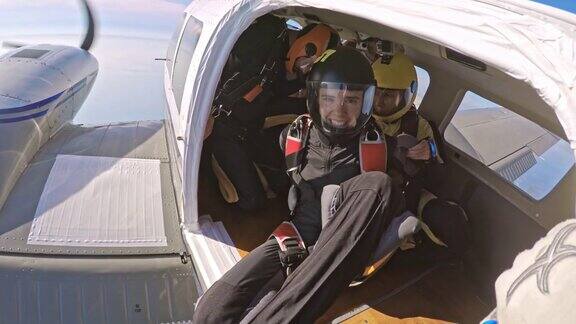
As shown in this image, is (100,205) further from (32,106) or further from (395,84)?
(395,84)

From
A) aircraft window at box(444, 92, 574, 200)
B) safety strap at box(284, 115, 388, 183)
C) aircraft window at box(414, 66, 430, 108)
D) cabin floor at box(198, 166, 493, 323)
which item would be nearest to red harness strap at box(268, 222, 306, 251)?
safety strap at box(284, 115, 388, 183)

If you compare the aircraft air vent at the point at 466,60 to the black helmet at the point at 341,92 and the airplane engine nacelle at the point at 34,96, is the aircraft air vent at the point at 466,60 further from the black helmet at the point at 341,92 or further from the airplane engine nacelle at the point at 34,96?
the airplane engine nacelle at the point at 34,96

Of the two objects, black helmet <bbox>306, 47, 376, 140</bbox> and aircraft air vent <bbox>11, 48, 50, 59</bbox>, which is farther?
aircraft air vent <bbox>11, 48, 50, 59</bbox>

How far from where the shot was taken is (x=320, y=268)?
6.65 ft

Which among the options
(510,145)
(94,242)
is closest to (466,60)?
(510,145)

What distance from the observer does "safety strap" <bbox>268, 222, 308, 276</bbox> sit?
235 cm

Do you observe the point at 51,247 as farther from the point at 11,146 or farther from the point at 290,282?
the point at 290,282

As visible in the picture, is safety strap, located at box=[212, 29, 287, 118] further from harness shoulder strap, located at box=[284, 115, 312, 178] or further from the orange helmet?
harness shoulder strap, located at box=[284, 115, 312, 178]

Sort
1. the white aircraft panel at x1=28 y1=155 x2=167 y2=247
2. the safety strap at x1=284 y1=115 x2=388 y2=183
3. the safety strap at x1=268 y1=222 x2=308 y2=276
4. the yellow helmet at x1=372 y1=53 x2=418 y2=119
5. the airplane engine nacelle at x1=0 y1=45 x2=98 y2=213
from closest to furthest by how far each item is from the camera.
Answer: the safety strap at x1=268 y1=222 x2=308 y2=276 → the safety strap at x1=284 y1=115 x2=388 y2=183 → the yellow helmet at x1=372 y1=53 x2=418 y2=119 → the white aircraft panel at x1=28 y1=155 x2=167 y2=247 → the airplane engine nacelle at x1=0 y1=45 x2=98 y2=213

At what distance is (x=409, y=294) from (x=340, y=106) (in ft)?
3.64

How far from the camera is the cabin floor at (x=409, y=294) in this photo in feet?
8.02

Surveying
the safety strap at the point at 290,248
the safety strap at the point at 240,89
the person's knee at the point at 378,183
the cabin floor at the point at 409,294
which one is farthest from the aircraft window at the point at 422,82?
the safety strap at the point at 290,248

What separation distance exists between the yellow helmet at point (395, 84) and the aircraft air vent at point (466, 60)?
0.24 meters

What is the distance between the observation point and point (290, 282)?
2074 millimetres
